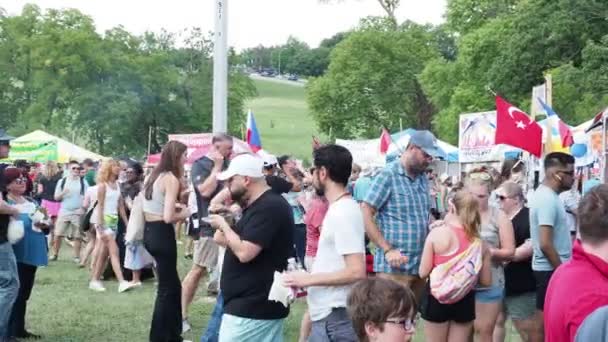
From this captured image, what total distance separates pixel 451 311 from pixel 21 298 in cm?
432

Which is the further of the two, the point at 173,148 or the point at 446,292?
the point at 173,148

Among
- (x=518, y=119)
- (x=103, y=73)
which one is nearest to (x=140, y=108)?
(x=103, y=73)

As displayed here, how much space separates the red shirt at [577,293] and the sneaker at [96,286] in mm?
9564

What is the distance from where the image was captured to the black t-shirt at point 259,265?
5.07 m

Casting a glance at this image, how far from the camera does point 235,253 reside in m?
5.04

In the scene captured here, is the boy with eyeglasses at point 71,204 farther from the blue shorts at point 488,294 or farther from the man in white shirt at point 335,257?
the man in white shirt at point 335,257

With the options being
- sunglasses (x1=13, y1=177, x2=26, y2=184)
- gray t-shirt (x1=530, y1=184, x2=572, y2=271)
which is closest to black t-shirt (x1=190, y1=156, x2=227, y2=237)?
sunglasses (x1=13, y1=177, x2=26, y2=184)

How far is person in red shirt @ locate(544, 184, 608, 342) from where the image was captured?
3141 mm

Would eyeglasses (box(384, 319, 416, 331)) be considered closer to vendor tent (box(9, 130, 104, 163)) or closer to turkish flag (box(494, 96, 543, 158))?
turkish flag (box(494, 96, 543, 158))

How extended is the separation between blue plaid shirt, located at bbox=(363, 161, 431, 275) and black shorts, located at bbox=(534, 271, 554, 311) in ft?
2.93

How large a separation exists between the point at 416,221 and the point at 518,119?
613 cm

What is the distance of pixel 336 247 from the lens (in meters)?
4.82

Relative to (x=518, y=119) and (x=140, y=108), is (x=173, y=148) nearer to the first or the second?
(x=518, y=119)

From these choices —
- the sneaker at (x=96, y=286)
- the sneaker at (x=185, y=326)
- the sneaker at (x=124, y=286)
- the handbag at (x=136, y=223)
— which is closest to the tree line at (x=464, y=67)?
the sneaker at (x=124, y=286)
